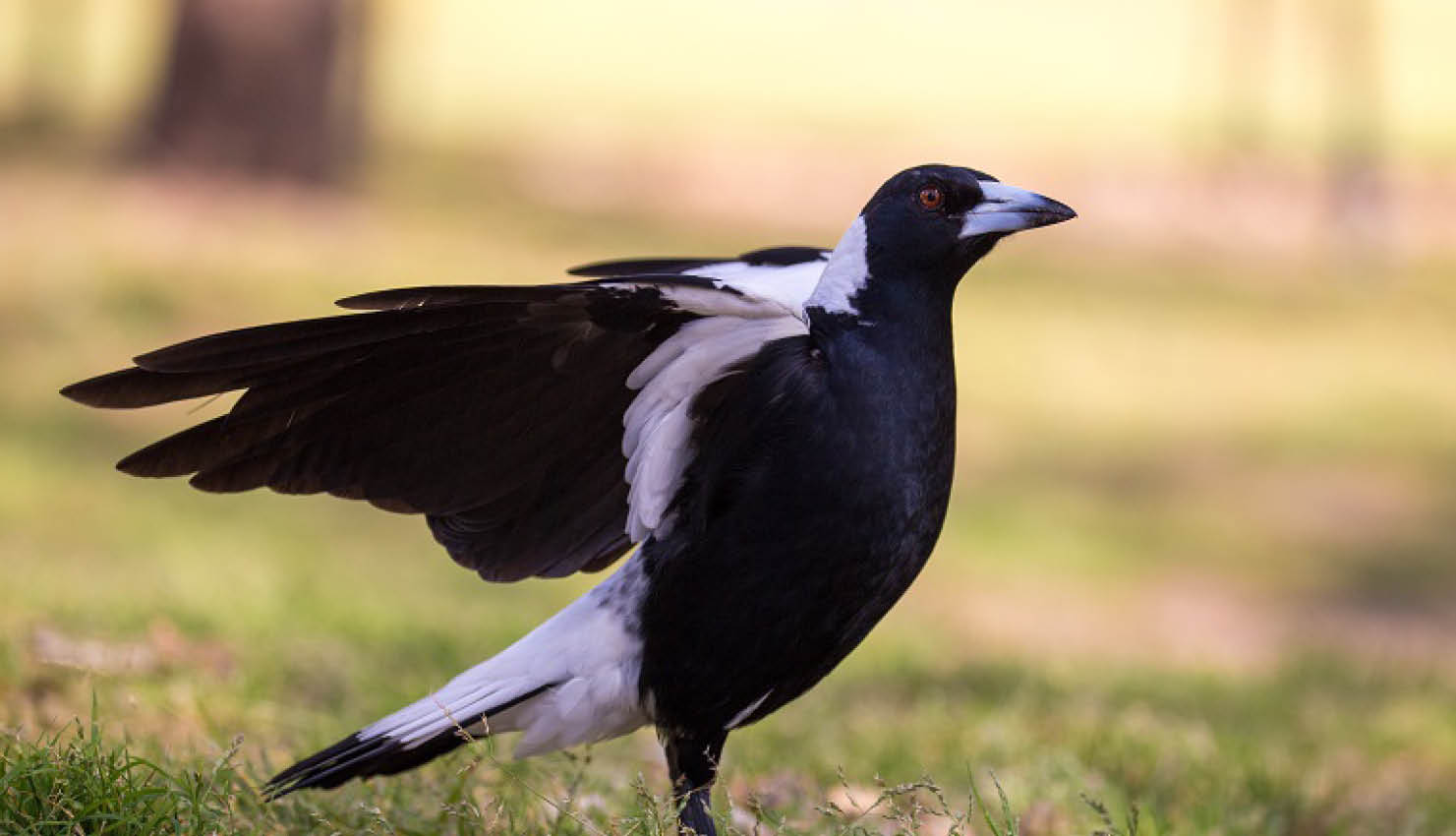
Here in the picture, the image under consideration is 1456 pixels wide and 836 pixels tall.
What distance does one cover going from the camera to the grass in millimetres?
3475

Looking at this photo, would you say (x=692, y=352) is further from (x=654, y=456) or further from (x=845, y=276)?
(x=845, y=276)

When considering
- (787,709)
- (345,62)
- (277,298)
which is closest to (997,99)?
(345,62)

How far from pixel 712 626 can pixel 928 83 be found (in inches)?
716

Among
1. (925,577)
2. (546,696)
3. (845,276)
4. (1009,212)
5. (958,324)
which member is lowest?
(925,577)

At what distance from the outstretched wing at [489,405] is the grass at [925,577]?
412 mm

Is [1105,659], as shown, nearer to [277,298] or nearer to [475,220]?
[277,298]

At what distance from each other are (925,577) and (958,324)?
4.36m

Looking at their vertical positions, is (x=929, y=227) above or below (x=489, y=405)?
above

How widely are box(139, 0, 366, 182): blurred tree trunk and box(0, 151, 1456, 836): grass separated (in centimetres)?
22

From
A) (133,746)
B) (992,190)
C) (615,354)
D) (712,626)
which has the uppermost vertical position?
(992,190)

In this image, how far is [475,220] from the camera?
13.1 metres

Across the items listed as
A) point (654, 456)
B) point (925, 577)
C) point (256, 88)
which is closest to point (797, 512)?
point (654, 456)

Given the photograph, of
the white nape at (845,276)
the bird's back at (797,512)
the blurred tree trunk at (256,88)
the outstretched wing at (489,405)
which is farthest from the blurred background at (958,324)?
the white nape at (845,276)

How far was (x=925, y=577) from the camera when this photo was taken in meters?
7.82
